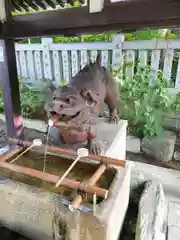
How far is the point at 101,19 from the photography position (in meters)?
1.32

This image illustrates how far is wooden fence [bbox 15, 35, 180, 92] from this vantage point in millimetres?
3244

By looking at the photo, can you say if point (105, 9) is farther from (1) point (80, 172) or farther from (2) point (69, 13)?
(1) point (80, 172)

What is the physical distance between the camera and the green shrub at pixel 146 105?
2943mm

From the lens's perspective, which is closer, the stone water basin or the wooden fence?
the stone water basin

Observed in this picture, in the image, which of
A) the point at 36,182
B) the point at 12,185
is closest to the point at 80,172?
the point at 36,182

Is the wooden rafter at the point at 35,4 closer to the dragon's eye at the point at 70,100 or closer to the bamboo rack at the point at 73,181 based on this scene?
the dragon's eye at the point at 70,100

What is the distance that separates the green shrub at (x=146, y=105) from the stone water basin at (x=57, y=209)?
168 cm

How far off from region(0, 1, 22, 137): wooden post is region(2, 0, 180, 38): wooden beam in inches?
10.0

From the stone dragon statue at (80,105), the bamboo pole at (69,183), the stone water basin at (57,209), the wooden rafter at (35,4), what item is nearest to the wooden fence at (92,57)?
the stone dragon statue at (80,105)

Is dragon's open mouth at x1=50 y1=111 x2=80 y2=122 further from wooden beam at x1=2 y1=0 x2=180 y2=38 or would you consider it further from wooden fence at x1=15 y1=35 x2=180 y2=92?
wooden fence at x1=15 y1=35 x2=180 y2=92

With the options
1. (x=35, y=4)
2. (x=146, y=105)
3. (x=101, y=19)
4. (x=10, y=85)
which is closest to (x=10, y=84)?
(x=10, y=85)

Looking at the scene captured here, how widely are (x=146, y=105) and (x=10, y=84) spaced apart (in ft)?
6.47

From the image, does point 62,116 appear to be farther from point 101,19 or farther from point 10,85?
point 10,85

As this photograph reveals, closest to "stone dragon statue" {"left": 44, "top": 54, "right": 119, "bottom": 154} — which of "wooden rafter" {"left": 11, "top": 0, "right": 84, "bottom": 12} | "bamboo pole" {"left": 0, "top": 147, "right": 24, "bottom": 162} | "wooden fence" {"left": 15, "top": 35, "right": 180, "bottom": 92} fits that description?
"bamboo pole" {"left": 0, "top": 147, "right": 24, "bottom": 162}
